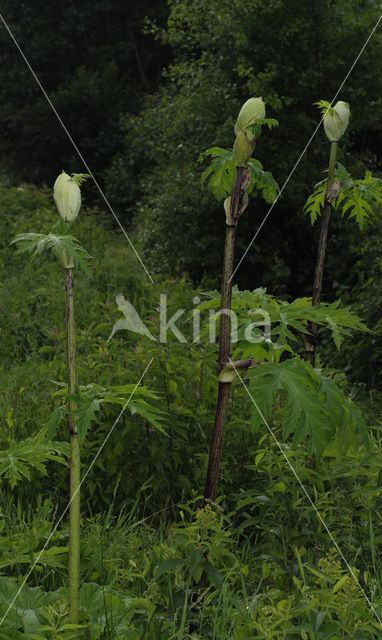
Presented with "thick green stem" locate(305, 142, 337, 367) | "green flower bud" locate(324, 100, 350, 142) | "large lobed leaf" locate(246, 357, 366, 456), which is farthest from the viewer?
"thick green stem" locate(305, 142, 337, 367)

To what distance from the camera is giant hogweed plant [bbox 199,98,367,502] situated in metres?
1.59

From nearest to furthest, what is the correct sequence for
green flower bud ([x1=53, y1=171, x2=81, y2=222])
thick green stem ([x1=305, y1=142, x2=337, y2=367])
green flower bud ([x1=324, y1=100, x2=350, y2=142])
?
green flower bud ([x1=53, y1=171, x2=81, y2=222]), green flower bud ([x1=324, y1=100, x2=350, y2=142]), thick green stem ([x1=305, y1=142, x2=337, y2=367])

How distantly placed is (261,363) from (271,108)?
563 centimetres

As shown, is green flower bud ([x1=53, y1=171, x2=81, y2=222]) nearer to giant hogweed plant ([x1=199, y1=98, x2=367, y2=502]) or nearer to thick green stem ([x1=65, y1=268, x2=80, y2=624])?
thick green stem ([x1=65, y1=268, x2=80, y2=624])

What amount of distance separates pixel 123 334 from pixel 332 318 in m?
3.13

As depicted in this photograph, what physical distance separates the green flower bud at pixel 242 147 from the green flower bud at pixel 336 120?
86 cm

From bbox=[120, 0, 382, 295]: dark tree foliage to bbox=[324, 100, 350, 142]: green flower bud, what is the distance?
4148 millimetres

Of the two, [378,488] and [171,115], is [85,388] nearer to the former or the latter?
[378,488]

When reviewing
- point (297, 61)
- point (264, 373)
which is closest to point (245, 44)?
point (297, 61)

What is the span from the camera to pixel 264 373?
1.62m

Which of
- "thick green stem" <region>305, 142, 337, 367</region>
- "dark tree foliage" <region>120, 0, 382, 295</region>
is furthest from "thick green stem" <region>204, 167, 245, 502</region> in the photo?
"dark tree foliage" <region>120, 0, 382, 295</region>

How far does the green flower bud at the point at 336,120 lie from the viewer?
2389mm

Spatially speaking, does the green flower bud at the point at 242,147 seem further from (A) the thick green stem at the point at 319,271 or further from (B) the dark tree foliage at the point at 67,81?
(B) the dark tree foliage at the point at 67,81

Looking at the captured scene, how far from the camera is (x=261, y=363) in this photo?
1.67 m
